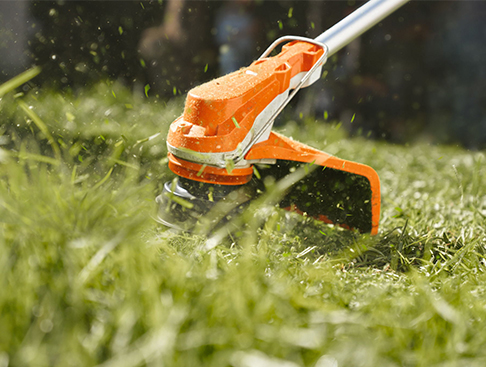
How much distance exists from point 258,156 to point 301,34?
3.12m

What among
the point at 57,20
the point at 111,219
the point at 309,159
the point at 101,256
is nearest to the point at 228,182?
the point at 309,159

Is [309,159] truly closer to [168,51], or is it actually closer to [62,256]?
[62,256]

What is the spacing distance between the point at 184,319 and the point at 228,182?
71 cm

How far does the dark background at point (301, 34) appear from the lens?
321 cm

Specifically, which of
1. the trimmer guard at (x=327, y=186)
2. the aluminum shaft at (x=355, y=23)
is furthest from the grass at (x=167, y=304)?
the aluminum shaft at (x=355, y=23)

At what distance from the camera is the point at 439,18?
4.71 m

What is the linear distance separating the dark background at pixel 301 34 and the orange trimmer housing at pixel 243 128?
6.16ft

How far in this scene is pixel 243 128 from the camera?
128 centimetres

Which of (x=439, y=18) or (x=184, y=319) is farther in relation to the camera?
(x=439, y=18)

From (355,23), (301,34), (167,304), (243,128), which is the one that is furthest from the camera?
(301,34)

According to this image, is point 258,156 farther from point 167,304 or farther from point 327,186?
point 167,304

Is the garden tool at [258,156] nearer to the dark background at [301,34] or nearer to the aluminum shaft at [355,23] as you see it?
the aluminum shaft at [355,23]

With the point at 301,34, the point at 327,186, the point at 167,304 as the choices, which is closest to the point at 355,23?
the point at 327,186

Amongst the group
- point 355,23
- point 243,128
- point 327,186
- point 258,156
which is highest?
point 355,23
